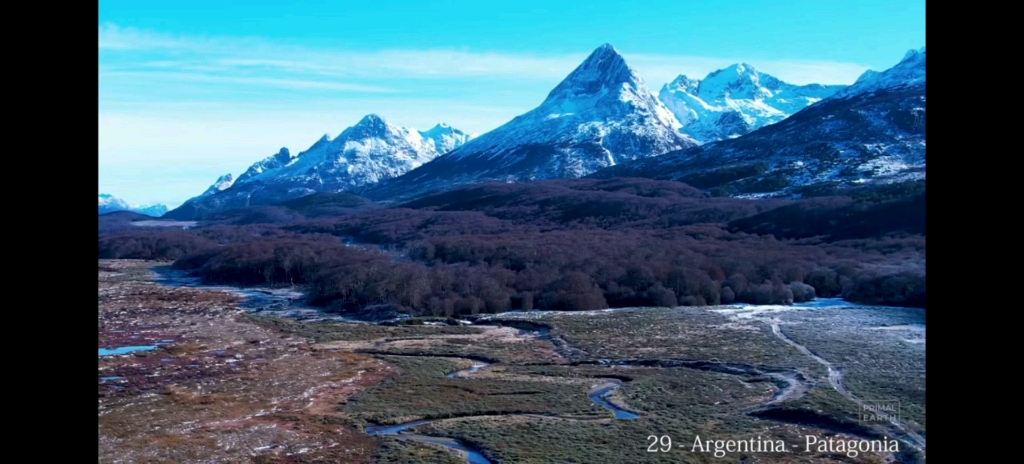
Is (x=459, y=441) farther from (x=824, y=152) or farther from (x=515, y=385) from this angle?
(x=824, y=152)

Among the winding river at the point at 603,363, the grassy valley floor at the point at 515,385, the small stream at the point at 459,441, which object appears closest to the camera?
the small stream at the point at 459,441

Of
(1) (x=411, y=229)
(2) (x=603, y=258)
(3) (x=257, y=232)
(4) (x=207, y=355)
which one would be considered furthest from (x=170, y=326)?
(3) (x=257, y=232)

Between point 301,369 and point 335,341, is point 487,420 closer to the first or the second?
point 301,369

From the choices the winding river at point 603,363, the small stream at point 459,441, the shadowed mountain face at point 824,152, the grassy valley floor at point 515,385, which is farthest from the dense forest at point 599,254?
the small stream at point 459,441

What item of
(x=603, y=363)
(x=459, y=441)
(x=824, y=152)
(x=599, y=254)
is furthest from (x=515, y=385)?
(x=824, y=152)

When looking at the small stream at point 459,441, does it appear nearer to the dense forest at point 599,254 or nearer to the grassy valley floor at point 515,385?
the grassy valley floor at point 515,385

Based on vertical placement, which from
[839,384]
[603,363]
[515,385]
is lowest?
[515,385]
